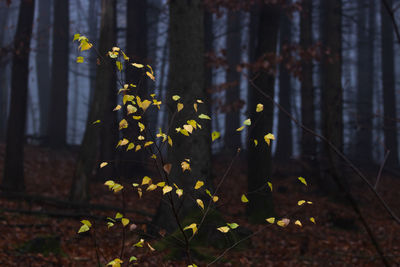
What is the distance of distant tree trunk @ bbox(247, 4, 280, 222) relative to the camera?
9828 mm

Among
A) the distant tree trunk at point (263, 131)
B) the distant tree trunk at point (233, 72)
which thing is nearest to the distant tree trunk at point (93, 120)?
the distant tree trunk at point (263, 131)

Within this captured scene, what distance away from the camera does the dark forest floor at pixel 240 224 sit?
21.4ft

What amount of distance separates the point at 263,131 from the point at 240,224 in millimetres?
2260

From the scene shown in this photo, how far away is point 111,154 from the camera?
14547 mm

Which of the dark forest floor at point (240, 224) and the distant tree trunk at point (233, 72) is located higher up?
the distant tree trunk at point (233, 72)

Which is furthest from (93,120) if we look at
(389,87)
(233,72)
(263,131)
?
(389,87)

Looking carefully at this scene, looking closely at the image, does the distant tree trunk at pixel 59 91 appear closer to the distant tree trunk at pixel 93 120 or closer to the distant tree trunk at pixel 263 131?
the distant tree trunk at pixel 93 120

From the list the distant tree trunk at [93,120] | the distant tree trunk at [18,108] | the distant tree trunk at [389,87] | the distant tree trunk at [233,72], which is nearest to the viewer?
the distant tree trunk at [93,120]

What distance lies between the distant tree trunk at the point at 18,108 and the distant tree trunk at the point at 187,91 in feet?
17.4

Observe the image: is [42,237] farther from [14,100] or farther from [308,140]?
[308,140]

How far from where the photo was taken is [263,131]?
32.2 feet

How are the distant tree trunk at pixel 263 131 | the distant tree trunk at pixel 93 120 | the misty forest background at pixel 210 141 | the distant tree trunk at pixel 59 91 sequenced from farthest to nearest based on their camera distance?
the distant tree trunk at pixel 59 91
the distant tree trunk at pixel 263 131
the distant tree trunk at pixel 93 120
the misty forest background at pixel 210 141

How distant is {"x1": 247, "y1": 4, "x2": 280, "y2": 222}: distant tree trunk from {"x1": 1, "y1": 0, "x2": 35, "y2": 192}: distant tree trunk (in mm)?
6228

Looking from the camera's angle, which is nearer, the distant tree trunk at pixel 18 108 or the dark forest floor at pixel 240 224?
the dark forest floor at pixel 240 224
